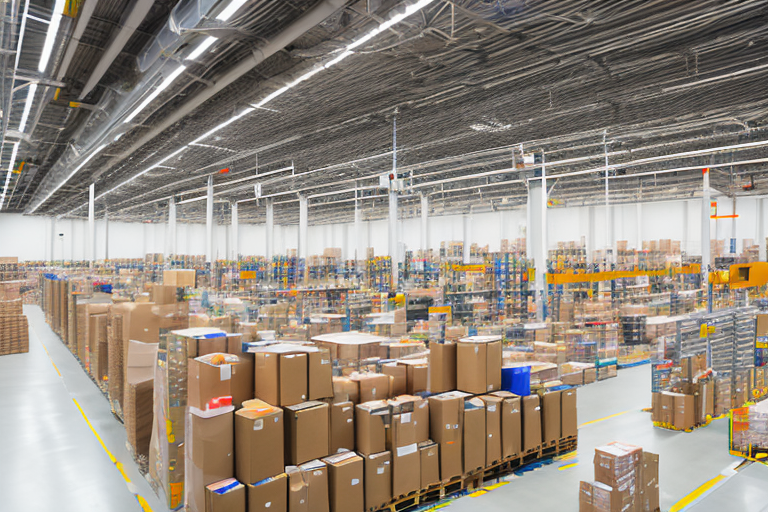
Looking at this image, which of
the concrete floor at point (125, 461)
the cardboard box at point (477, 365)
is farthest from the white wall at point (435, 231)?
the cardboard box at point (477, 365)

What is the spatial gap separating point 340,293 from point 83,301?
5.00m

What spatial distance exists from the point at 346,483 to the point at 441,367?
64.3 inches

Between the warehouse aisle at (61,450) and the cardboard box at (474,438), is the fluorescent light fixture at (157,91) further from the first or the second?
the cardboard box at (474,438)

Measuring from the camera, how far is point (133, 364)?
4922mm

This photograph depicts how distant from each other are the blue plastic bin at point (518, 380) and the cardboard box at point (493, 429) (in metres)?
0.46

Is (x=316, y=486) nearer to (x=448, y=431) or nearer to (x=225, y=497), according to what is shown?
(x=225, y=497)

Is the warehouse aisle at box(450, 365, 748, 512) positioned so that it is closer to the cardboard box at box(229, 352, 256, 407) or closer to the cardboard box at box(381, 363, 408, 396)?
the cardboard box at box(381, 363, 408, 396)

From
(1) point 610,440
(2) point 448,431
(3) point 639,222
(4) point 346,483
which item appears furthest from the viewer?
(3) point 639,222

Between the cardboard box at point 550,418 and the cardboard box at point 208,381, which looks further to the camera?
the cardboard box at point 550,418

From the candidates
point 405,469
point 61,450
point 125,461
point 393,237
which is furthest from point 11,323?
point 405,469

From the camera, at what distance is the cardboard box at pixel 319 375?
12.9 ft

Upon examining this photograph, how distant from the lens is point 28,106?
607 cm

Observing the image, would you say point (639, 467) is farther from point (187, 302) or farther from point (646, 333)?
point (646, 333)

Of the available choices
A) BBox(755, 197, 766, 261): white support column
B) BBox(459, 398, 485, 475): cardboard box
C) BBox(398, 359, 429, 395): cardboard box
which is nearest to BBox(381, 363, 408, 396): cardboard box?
BBox(398, 359, 429, 395): cardboard box
